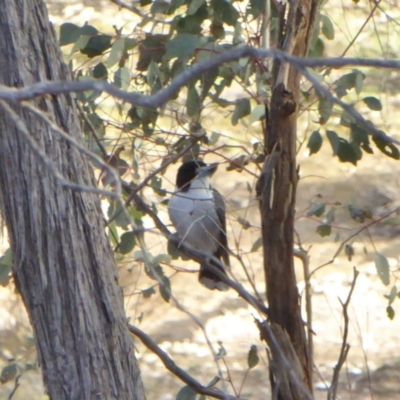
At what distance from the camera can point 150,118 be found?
3.23 metres

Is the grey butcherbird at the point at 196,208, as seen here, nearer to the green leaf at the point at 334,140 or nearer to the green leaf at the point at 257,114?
the green leaf at the point at 334,140

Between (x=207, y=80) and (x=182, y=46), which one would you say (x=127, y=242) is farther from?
(x=182, y=46)

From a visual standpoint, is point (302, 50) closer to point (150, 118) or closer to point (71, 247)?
point (150, 118)

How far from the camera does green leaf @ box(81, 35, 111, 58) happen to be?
119 inches

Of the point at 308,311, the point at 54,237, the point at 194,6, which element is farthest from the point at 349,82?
the point at 54,237

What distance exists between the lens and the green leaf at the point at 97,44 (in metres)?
3.03

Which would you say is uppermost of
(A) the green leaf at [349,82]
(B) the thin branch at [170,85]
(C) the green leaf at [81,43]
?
(C) the green leaf at [81,43]

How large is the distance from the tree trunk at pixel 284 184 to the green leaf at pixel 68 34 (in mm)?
721

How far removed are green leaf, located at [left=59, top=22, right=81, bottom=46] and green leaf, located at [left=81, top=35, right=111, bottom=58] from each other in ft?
0.28

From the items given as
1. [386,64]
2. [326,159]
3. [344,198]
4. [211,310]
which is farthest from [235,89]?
[386,64]

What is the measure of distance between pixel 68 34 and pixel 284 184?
36.1 inches

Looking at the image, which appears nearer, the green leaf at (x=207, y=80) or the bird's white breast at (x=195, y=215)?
the green leaf at (x=207, y=80)

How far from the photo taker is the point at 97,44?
9.95 feet

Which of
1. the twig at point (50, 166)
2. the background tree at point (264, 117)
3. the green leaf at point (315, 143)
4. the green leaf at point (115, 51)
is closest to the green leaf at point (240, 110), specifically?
the background tree at point (264, 117)
